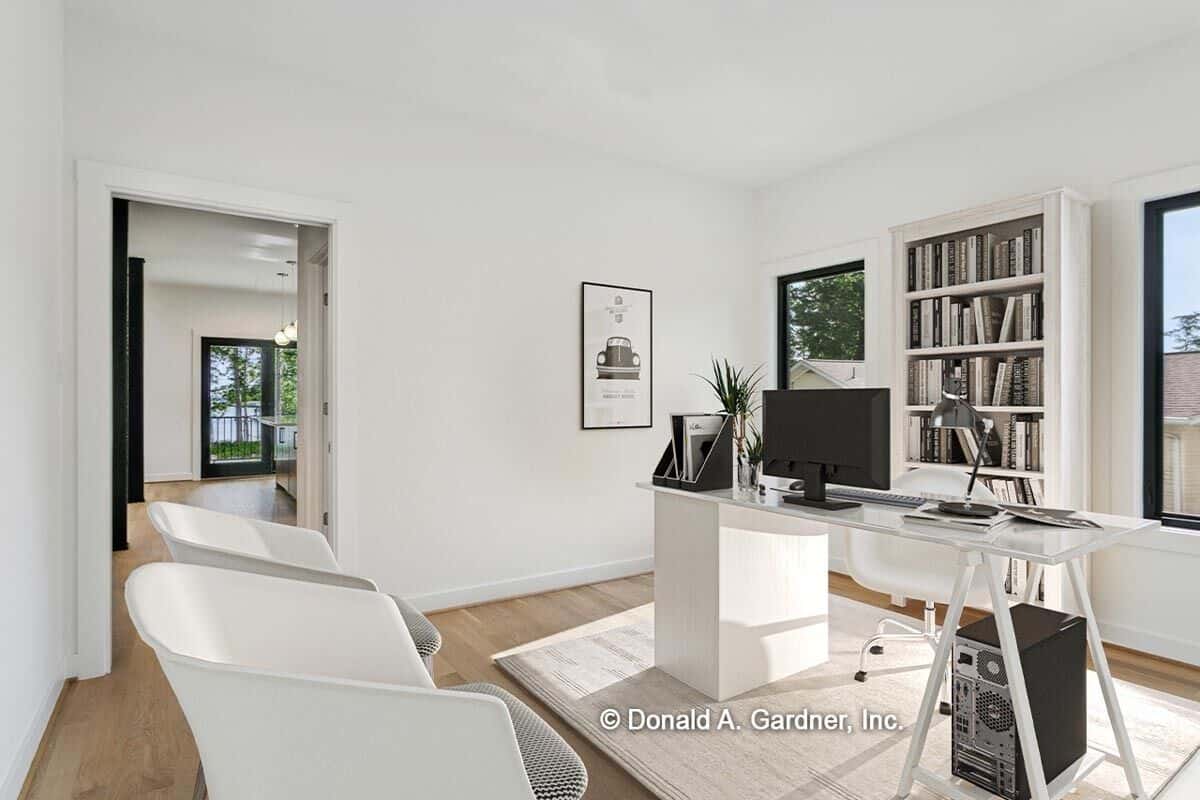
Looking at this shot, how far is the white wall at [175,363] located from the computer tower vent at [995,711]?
9.99 m

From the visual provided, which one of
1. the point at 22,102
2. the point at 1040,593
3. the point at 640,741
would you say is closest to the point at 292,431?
the point at 22,102

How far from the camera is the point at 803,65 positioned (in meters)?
3.18

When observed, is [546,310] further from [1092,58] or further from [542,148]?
[1092,58]

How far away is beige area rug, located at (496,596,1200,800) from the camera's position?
196cm

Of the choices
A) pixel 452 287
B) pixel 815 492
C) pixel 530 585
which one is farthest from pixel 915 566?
pixel 452 287

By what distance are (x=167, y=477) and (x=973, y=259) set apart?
9.91 m

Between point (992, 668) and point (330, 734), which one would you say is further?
point (992, 668)

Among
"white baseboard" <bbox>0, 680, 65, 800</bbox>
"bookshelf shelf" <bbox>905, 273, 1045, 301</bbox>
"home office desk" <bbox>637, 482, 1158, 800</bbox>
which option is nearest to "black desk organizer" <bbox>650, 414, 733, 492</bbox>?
"home office desk" <bbox>637, 482, 1158, 800</bbox>

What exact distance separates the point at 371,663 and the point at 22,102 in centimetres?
203

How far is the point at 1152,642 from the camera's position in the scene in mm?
2998

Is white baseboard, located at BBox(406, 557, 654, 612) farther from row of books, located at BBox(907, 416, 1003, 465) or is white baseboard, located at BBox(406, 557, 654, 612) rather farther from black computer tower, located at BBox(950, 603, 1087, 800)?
black computer tower, located at BBox(950, 603, 1087, 800)

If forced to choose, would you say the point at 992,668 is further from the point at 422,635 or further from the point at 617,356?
the point at 617,356

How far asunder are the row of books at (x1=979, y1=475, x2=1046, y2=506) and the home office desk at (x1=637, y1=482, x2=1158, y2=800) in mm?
631

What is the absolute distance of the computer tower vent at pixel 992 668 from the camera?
1.83 meters
